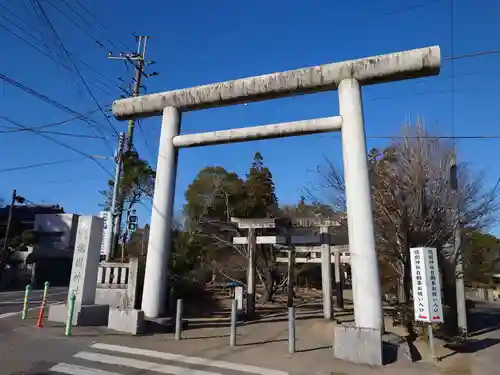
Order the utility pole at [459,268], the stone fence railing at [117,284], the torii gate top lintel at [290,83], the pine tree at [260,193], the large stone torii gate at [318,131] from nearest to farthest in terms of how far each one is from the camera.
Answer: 1. the large stone torii gate at [318,131]
2. the torii gate top lintel at [290,83]
3. the utility pole at [459,268]
4. the stone fence railing at [117,284]
5. the pine tree at [260,193]

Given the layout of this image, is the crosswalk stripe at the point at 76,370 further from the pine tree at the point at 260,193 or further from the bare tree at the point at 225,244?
the pine tree at the point at 260,193

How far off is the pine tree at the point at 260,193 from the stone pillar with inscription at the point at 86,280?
50.3 feet

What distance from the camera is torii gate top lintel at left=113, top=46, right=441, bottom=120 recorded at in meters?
8.27

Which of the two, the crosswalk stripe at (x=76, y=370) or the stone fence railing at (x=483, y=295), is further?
the stone fence railing at (x=483, y=295)

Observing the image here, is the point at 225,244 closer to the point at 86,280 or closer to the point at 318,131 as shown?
the point at 86,280

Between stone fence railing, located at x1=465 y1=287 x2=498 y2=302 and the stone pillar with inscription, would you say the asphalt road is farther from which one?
stone fence railing, located at x1=465 y1=287 x2=498 y2=302

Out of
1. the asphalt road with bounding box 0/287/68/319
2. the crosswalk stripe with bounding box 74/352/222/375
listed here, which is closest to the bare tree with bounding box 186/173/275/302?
the asphalt road with bounding box 0/287/68/319

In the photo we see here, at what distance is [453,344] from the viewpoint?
9539mm

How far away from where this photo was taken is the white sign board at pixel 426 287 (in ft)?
25.0

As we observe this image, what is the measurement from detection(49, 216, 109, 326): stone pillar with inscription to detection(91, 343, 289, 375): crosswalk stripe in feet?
6.88

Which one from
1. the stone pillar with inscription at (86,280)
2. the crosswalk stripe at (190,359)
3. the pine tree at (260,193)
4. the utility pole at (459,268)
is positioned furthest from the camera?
the pine tree at (260,193)

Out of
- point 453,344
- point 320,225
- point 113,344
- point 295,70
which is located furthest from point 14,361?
point 320,225

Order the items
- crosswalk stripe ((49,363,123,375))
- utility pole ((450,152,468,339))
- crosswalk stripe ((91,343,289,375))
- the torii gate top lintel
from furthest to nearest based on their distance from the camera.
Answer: utility pole ((450,152,468,339)) → the torii gate top lintel → crosswalk stripe ((91,343,289,375)) → crosswalk stripe ((49,363,123,375))

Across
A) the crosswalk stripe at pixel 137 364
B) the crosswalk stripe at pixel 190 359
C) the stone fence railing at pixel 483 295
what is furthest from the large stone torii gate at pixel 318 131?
the stone fence railing at pixel 483 295
